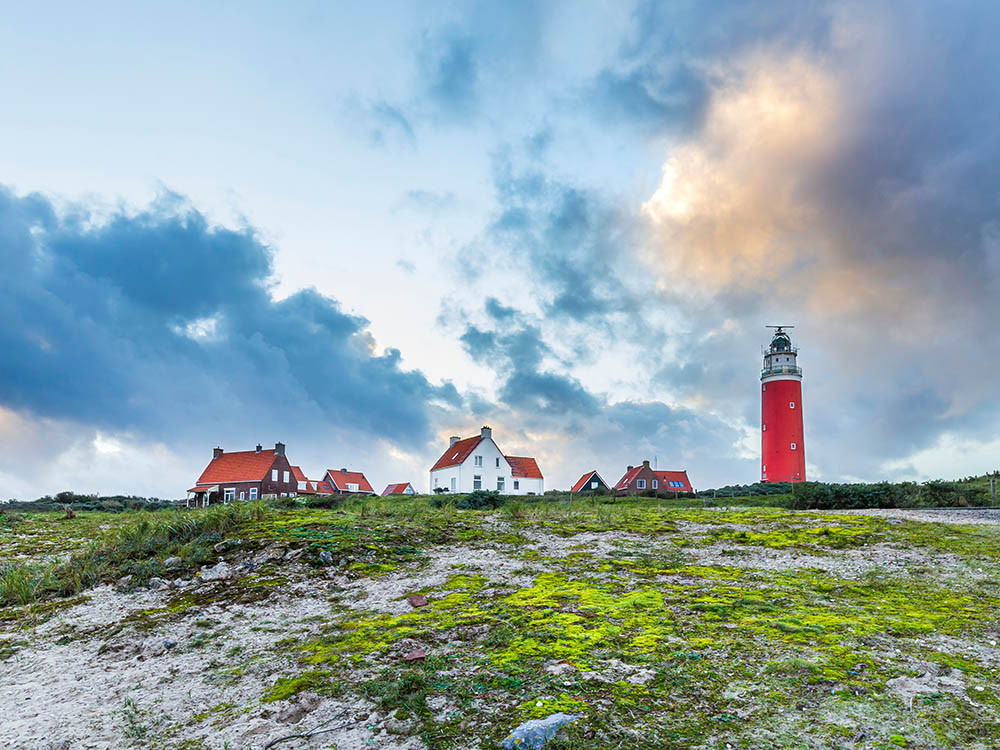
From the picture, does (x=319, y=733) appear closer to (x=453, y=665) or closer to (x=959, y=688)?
(x=453, y=665)

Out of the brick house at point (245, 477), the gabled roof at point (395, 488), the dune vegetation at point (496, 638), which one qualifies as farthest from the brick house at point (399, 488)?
the dune vegetation at point (496, 638)

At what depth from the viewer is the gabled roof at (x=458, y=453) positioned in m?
54.0

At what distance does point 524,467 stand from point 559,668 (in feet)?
183

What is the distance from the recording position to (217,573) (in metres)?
8.42

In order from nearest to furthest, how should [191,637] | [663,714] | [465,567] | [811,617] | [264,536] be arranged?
[663,714] → [811,617] → [191,637] → [465,567] → [264,536]

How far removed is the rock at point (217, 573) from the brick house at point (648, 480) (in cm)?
4546

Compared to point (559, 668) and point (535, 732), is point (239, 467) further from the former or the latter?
point (535, 732)

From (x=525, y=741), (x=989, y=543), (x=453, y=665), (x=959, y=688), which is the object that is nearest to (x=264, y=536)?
(x=453, y=665)

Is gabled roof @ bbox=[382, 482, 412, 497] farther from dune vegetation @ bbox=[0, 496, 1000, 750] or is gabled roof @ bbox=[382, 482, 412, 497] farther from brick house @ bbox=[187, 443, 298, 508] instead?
dune vegetation @ bbox=[0, 496, 1000, 750]

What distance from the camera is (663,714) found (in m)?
4.01

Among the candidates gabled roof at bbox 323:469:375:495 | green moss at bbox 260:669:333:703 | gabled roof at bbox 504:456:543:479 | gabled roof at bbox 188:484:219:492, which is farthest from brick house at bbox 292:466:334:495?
green moss at bbox 260:669:333:703

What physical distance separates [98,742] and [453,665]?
8.58ft

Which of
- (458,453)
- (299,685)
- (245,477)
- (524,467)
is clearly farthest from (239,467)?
(299,685)

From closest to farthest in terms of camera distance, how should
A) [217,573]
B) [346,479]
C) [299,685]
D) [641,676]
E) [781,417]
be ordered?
[641,676] < [299,685] < [217,573] < [781,417] < [346,479]
